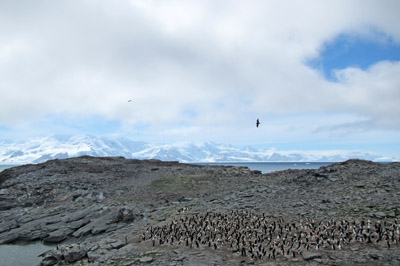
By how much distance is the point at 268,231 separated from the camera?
17.3m

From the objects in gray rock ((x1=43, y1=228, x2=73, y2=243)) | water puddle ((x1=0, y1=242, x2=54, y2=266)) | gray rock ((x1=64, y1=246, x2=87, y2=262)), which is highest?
gray rock ((x1=64, y1=246, x2=87, y2=262))

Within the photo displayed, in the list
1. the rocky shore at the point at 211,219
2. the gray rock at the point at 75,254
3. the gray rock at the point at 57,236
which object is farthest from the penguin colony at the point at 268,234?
the gray rock at the point at 57,236

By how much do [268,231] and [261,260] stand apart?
3537 mm

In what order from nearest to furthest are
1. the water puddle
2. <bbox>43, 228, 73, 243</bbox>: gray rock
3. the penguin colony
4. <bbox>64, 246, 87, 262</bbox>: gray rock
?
the penguin colony < <bbox>64, 246, 87, 262</bbox>: gray rock < the water puddle < <bbox>43, 228, 73, 243</bbox>: gray rock

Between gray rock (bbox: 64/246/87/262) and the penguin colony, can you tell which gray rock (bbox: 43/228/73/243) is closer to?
gray rock (bbox: 64/246/87/262)

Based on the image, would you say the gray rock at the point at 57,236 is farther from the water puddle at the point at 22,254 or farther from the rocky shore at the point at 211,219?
the water puddle at the point at 22,254

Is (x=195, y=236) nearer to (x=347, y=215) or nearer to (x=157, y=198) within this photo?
(x=347, y=215)

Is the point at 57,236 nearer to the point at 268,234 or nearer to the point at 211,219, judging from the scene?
the point at 211,219

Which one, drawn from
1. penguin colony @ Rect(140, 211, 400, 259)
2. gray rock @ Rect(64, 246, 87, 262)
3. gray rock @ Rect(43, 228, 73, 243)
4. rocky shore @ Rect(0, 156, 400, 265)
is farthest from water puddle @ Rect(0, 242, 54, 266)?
penguin colony @ Rect(140, 211, 400, 259)

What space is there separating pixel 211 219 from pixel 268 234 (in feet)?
15.4

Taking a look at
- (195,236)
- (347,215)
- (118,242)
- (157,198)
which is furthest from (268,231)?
(157,198)

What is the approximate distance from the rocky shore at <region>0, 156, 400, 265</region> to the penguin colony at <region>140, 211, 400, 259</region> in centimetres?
6

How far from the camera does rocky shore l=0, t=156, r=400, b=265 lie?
576 inches

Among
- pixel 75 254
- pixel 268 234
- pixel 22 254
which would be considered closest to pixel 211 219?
pixel 268 234
